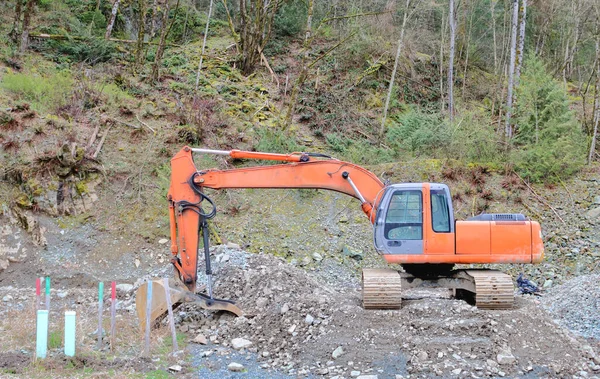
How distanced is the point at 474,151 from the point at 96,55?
1334cm

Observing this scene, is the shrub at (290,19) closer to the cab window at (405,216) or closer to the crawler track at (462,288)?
the cab window at (405,216)

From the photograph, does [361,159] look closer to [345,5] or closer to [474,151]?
[474,151]

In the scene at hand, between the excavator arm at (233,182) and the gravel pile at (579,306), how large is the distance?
3582mm

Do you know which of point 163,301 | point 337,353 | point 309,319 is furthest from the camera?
point 309,319

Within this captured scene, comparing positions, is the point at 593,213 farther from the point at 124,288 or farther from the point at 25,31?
the point at 25,31

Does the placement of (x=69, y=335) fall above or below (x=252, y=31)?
below

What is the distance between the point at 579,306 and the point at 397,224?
3.49 meters

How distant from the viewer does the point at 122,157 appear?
52.1 feet

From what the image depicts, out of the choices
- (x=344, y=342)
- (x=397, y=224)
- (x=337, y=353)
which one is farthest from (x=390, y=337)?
(x=397, y=224)

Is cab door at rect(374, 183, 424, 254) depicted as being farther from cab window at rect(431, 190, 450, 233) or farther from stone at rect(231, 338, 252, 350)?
stone at rect(231, 338, 252, 350)

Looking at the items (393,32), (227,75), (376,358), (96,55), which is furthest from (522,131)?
(96,55)

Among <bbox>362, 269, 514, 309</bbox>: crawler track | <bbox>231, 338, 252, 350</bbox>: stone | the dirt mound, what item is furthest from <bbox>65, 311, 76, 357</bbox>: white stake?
<bbox>362, 269, 514, 309</bbox>: crawler track

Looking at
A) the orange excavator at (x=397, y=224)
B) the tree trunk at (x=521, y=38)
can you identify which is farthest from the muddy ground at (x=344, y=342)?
the tree trunk at (x=521, y=38)

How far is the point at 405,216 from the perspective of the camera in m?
9.48
